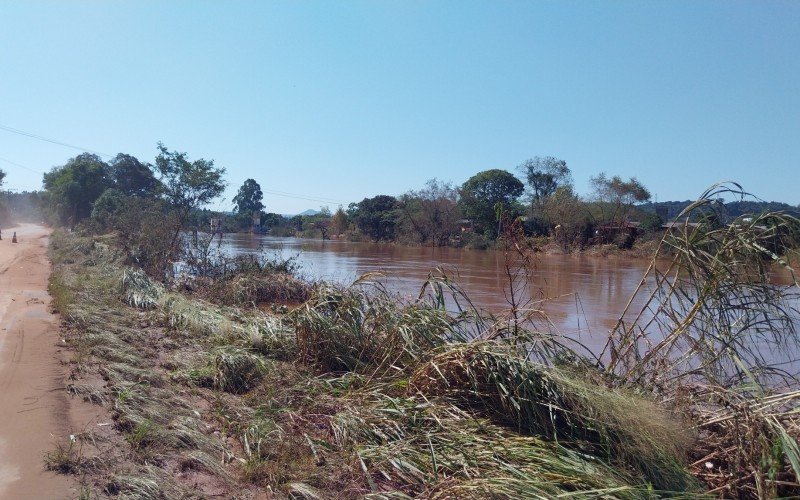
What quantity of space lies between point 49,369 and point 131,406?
197cm

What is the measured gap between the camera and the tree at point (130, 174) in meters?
52.3

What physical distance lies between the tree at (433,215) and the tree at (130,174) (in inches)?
939

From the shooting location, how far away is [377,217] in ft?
186

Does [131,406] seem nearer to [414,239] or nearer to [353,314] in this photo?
[353,314]

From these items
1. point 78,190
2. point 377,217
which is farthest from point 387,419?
point 377,217

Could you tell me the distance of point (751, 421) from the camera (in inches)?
161

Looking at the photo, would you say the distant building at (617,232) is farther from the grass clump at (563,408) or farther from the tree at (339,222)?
the grass clump at (563,408)

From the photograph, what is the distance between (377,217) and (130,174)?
2345 centimetres

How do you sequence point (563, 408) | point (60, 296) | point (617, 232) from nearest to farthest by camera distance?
point (563, 408), point (60, 296), point (617, 232)

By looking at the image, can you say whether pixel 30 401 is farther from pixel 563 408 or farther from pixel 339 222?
pixel 339 222

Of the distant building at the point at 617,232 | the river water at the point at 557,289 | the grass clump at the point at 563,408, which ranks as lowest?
the river water at the point at 557,289

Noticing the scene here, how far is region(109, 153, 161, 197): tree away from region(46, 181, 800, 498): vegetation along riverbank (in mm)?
49510

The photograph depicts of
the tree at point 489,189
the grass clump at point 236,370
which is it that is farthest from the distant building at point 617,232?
the grass clump at point 236,370

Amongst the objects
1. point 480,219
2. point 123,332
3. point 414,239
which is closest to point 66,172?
point 414,239
